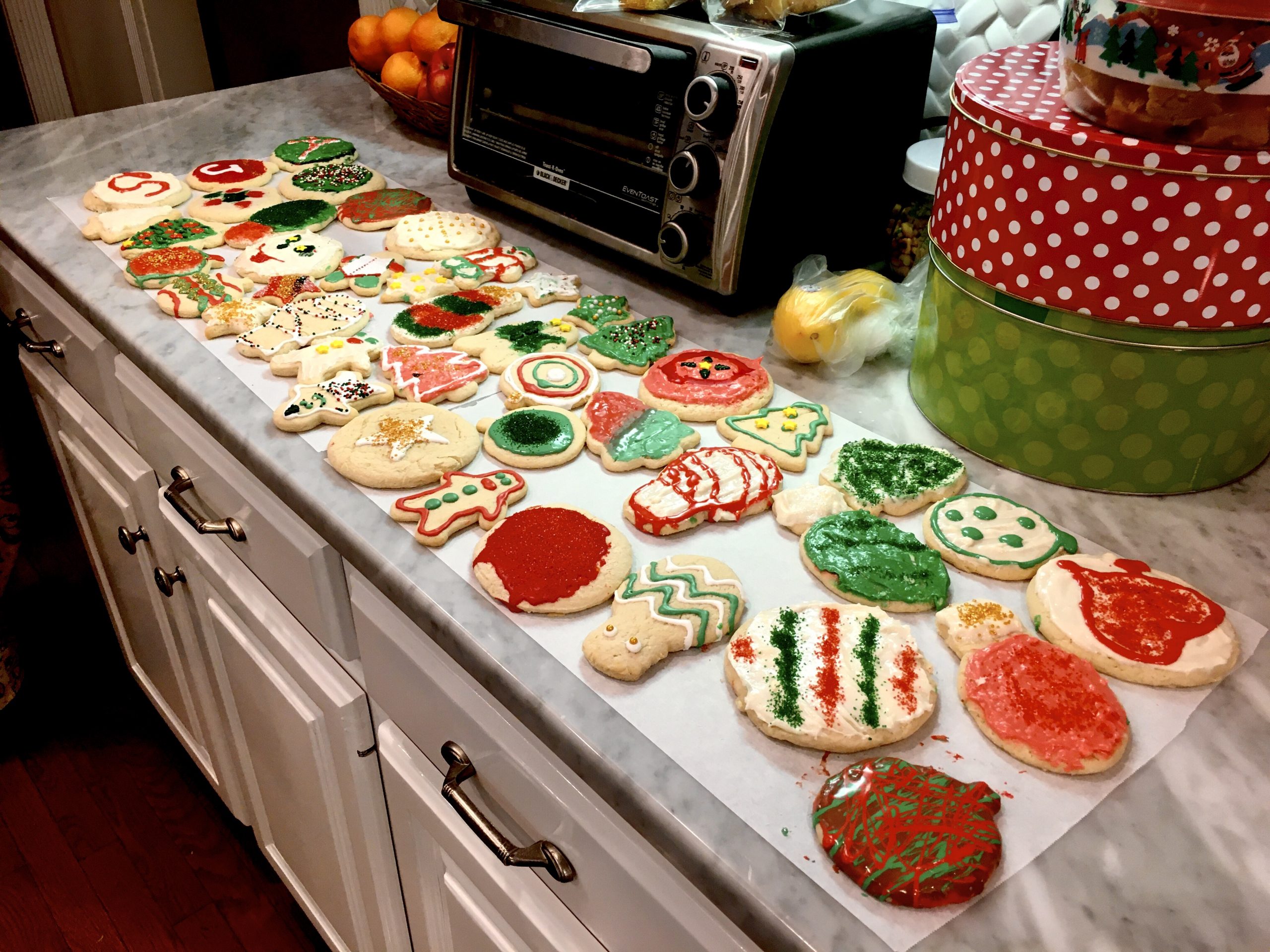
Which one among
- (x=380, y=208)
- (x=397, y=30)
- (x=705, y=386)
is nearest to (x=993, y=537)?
(x=705, y=386)

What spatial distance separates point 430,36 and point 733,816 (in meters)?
1.43

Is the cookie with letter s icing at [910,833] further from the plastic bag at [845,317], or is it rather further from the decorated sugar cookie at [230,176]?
the decorated sugar cookie at [230,176]

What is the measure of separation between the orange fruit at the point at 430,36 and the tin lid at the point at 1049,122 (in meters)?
0.99

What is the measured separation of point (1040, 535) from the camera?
2.59 ft

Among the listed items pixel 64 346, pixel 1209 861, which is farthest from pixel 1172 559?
pixel 64 346

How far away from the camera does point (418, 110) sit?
1580 millimetres

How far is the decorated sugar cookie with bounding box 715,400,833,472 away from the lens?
0.90m

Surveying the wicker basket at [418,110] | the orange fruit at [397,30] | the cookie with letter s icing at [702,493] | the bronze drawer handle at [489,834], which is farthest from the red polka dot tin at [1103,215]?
the orange fruit at [397,30]

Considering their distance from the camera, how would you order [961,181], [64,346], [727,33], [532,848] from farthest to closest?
[64,346]
[727,33]
[961,181]
[532,848]

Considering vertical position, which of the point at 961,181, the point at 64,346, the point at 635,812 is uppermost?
the point at 961,181

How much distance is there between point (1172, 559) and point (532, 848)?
0.58 metres

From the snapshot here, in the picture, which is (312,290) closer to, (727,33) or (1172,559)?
(727,33)

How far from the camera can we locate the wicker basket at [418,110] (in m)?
1.56

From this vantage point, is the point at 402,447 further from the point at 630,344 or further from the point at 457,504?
the point at 630,344
